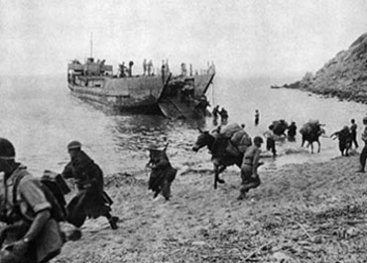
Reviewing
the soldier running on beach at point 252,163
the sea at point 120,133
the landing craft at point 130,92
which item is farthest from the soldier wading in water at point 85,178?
the landing craft at point 130,92

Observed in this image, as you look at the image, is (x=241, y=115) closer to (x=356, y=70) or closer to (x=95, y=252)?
(x=356, y=70)

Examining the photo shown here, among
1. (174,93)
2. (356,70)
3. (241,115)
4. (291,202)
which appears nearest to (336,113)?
(241,115)

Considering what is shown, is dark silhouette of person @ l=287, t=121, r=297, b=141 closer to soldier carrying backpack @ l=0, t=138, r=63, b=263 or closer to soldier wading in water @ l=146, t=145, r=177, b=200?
soldier wading in water @ l=146, t=145, r=177, b=200

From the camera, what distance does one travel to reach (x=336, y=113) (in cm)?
4131

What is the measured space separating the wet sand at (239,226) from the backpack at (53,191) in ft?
7.09

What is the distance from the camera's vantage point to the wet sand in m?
5.21

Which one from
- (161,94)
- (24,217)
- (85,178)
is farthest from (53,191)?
(161,94)

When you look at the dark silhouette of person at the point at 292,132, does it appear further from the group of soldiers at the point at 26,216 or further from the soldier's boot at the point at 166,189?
the group of soldiers at the point at 26,216

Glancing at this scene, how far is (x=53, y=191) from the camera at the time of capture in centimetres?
355

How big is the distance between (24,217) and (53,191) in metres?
0.40

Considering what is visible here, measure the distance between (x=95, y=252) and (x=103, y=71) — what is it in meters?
58.5

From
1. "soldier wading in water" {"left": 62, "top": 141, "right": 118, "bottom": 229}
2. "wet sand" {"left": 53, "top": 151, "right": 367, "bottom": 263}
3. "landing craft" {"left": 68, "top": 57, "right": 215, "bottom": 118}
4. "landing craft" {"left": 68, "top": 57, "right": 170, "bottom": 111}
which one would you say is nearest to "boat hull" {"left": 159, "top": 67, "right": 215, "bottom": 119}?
"landing craft" {"left": 68, "top": 57, "right": 215, "bottom": 118}

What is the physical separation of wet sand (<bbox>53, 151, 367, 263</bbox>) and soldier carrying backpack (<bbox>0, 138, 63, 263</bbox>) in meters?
2.46

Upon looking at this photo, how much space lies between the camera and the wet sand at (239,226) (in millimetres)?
5207
